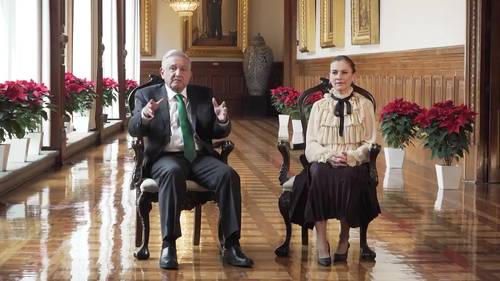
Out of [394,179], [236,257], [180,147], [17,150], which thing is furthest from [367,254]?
[17,150]

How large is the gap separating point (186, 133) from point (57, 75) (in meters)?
5.90

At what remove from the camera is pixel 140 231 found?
652 centimetres

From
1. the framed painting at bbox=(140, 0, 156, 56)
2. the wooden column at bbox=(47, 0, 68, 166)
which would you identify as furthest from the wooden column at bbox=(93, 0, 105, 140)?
the framed painting at bbox=(140, 0, 156, 56)

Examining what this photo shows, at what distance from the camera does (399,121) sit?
11094mm

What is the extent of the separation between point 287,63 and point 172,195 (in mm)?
17575

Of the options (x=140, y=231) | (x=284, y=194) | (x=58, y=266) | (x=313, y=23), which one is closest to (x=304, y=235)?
(x=284, y=194)

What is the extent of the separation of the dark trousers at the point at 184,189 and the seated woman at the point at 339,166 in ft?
1.53

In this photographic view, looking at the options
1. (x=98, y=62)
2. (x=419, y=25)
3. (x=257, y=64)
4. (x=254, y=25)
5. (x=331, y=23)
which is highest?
(x=254, y=25)

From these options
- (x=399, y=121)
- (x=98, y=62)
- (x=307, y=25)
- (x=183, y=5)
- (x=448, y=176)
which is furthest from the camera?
(x=183, y=5)

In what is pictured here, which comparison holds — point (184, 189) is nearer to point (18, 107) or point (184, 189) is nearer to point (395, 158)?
point (18, 107)

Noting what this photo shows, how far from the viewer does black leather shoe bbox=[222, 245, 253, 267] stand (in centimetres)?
600

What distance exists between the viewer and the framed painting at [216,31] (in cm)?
2559

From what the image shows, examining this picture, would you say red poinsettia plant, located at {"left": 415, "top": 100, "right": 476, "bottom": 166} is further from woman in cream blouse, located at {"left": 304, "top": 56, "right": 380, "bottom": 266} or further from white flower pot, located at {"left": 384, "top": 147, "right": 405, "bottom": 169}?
woman in cream blouse, located at {"left": 304, "top": 56, "right": 380, "bottom": 266}

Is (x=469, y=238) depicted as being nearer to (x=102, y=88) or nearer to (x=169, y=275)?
(x=169, y=275)
